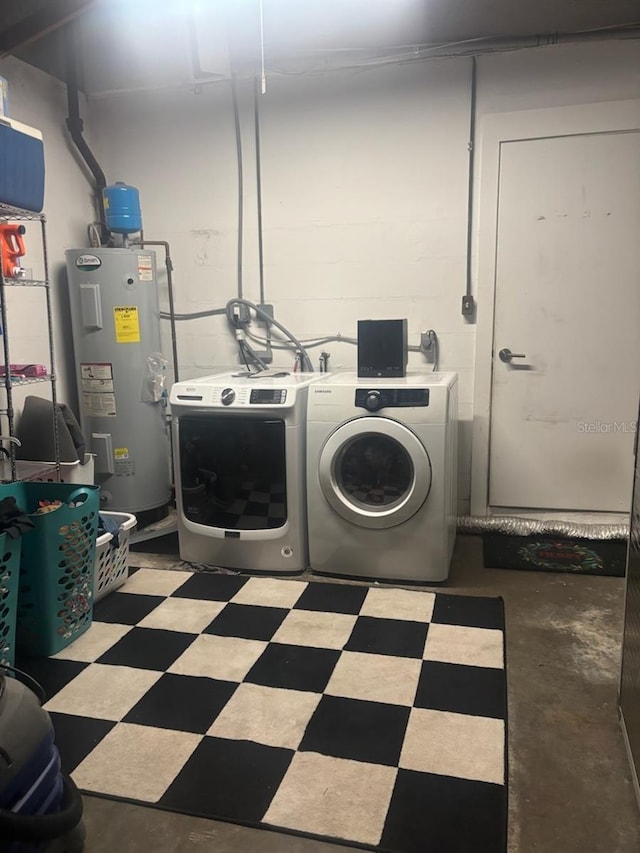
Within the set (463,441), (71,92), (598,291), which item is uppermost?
(71,92)

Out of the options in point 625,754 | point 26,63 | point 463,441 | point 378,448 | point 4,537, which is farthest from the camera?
point 463,441

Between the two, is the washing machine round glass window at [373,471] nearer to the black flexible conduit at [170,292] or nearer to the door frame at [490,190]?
the door frame at [490,190]

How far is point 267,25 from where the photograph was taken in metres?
3.24

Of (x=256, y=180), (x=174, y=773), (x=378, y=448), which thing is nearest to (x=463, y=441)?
(x=378, y=448)

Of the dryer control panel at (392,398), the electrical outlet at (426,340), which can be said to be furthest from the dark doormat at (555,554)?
the electrical outlet at (426,340)

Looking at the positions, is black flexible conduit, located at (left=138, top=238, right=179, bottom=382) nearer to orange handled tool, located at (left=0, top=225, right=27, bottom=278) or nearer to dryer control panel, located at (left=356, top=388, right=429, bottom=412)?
orange handled tool, located at (left=0, top=225, right=27, bottom=278)

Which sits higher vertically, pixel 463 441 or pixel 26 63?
pixel 26 63

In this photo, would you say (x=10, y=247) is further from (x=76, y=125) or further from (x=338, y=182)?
(x=338, y=182)

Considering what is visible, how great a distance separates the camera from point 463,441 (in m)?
3.54

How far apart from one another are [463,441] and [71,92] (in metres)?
2.82

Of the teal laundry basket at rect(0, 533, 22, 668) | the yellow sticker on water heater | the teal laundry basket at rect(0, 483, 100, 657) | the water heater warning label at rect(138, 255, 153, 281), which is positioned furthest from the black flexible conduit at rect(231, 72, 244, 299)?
the teal laundry basket at rect(0, 533, 22, 668)

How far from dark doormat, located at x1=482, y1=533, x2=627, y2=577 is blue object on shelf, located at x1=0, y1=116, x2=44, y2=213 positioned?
2504 mm

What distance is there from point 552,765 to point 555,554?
59.9 inches

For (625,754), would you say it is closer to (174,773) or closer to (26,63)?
(174,773)
